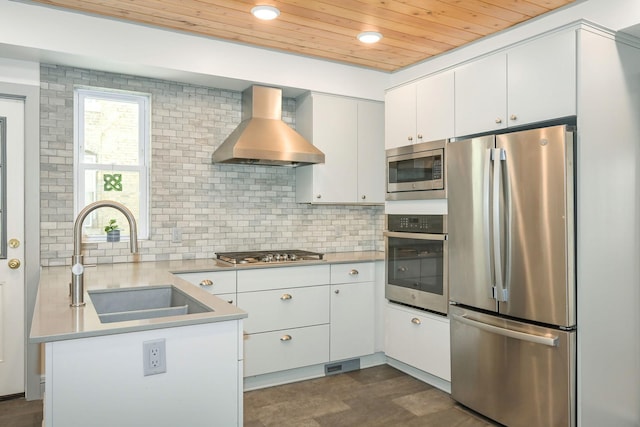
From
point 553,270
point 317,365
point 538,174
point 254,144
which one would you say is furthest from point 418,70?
point 317,365

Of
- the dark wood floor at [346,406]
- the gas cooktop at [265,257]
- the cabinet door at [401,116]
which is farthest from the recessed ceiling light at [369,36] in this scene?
Answer: the dark wood floor at [346,406]

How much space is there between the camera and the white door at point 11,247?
3.19 m

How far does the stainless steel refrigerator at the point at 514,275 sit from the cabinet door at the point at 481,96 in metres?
0.14

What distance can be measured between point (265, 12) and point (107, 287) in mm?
1871

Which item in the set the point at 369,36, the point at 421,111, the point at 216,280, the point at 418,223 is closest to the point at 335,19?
the point at 369,36

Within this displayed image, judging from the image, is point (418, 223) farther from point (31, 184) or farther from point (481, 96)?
point (31, 184)

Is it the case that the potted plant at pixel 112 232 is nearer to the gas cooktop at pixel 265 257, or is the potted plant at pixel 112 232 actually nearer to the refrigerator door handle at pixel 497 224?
the gas cooktop at pixel 265 257

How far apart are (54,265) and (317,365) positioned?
2.06 m

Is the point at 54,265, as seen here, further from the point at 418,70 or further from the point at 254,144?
the point at 418,70

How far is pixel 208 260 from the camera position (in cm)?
379

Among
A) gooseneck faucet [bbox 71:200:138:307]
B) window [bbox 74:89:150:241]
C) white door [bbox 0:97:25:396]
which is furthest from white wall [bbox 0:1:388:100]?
gooseneck faucet [bbox 71:200:138:307]

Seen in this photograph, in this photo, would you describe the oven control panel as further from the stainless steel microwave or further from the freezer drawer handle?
the freezer drawer handle

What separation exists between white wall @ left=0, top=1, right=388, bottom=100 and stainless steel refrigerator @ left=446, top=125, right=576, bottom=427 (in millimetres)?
1494

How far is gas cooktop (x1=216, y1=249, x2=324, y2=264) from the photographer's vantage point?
140 inches
